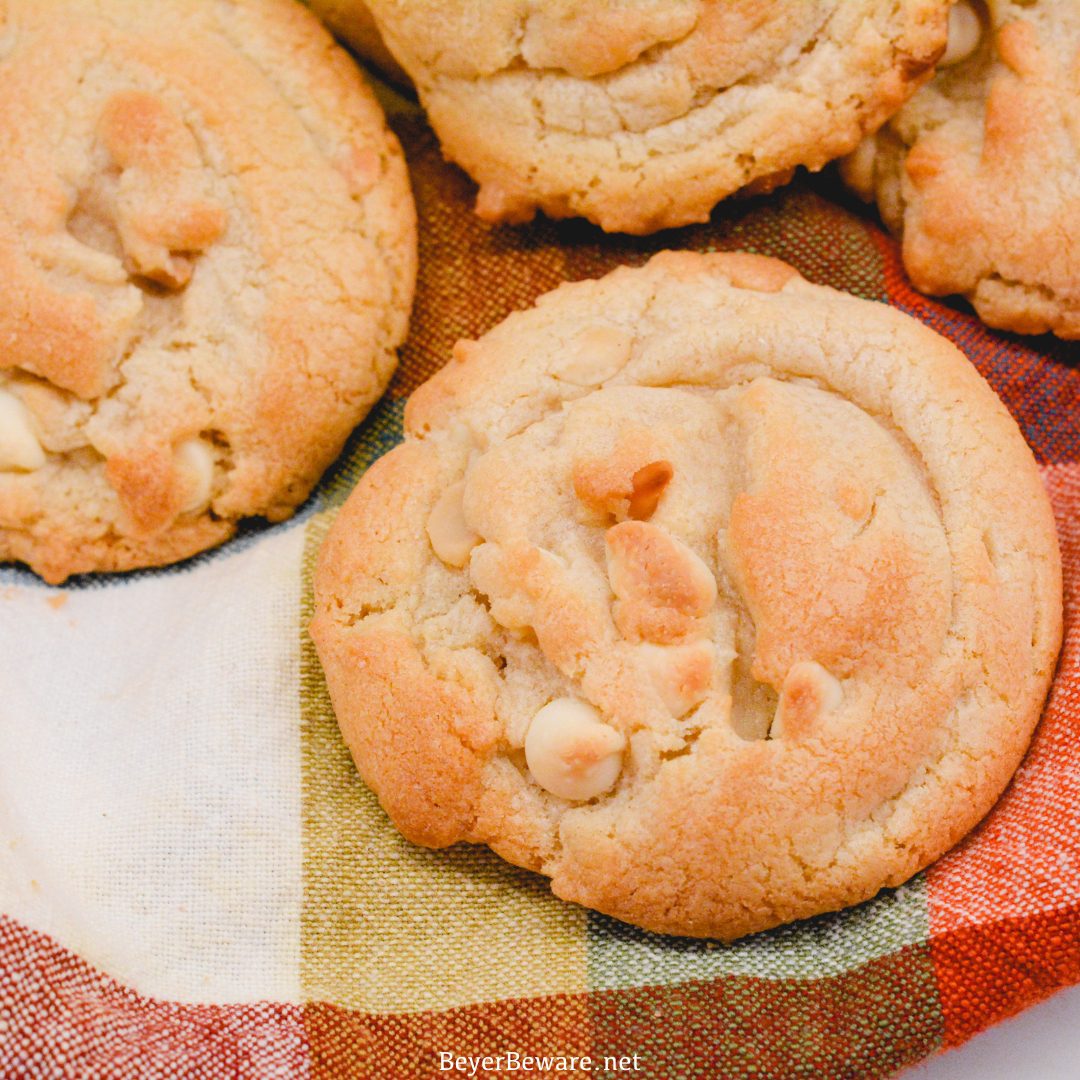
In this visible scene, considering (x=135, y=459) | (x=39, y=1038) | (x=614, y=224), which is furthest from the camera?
(x=614, y=224)

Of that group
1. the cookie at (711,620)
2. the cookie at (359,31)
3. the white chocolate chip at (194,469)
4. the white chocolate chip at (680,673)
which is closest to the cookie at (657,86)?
the cookie at (359,31)

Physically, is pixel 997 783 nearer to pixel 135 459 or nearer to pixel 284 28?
pixel 135 459

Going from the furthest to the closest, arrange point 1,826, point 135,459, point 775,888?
point 135,459
point 1,826
point 775,888

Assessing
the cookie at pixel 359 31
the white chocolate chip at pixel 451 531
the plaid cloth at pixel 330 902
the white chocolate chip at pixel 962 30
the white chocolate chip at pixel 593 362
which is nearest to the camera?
the plaid cloth at pixel 330 902

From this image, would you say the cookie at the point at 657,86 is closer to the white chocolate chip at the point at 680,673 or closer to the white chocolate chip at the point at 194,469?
the white chocolate chip at the point at 194,469

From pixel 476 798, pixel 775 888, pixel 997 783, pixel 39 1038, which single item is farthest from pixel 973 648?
pixel 39 1038

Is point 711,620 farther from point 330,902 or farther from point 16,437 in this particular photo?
point 16,437

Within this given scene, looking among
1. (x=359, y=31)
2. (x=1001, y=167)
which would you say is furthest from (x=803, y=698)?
(x=359, y=31)
